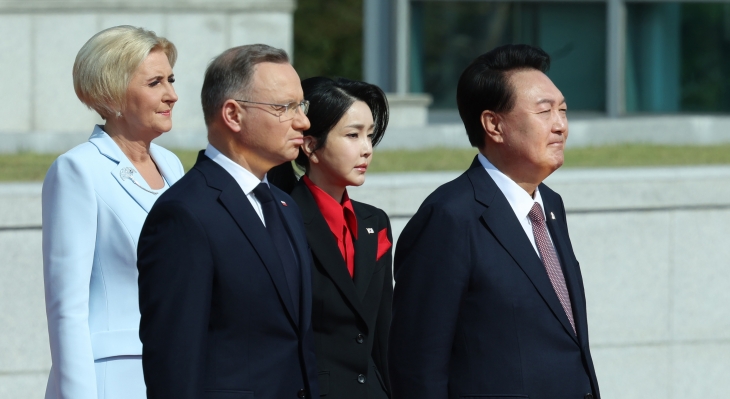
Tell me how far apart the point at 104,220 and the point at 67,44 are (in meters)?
9.33

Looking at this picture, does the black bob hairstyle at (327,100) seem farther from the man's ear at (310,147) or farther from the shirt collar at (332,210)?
the shirt collar at (332,210)

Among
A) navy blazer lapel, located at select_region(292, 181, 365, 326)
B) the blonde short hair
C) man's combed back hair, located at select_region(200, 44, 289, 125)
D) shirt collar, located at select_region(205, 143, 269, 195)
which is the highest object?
the blonde short hair

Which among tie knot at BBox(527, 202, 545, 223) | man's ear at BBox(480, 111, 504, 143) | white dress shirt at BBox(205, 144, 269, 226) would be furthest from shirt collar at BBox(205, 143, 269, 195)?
tie knot at BBox(527, 202, 545, 223)

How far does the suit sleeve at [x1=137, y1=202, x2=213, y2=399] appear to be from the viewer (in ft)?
9.11

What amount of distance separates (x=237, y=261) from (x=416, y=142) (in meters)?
7.96

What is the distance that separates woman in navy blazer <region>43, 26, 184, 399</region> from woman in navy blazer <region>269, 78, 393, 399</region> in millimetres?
619

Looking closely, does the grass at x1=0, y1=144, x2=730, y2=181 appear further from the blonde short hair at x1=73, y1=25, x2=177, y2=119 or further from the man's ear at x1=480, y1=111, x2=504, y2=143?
the man's ear at x1=480, y1=111, x2=504, y2=143

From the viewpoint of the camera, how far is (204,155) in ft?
10.2

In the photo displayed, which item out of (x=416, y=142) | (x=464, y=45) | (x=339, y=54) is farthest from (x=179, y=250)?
(x=339, y=54)

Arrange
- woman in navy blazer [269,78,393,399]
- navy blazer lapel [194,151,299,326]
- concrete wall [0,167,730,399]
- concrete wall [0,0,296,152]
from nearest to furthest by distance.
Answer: navy blazer lapel [194,151,299,326] < woman in navy blazer [269,78,393,399] < concrete wall [0,167,730,399] < concrete wall [0,0,296,152]

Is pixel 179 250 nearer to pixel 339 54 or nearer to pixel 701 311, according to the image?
pixel 701 311

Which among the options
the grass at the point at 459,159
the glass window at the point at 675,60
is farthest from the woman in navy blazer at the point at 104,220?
the glass window at the point at 675,60

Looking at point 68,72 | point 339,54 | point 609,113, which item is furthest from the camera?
point 339,54

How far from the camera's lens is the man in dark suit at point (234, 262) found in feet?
9.18
